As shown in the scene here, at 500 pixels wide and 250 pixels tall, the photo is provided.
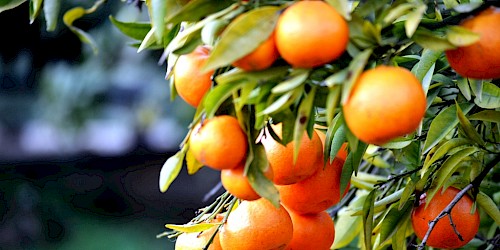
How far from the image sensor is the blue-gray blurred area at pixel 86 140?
217cm

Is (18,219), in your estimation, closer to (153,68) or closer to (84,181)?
(84,181)

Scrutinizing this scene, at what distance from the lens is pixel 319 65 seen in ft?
1.77

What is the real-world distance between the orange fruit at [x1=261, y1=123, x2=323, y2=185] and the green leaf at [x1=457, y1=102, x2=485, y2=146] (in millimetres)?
145

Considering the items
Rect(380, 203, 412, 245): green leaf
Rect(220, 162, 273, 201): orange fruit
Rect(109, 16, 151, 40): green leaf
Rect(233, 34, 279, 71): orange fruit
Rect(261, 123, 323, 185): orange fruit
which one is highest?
Rect(233, 34, 279, 71): orange fruit

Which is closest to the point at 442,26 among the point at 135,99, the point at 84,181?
the point at 135,99

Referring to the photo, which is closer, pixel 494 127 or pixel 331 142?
pixel 331 142

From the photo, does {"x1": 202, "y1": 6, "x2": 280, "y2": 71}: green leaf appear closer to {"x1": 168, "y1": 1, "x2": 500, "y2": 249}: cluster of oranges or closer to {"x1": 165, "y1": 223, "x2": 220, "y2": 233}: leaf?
{"x1": 168, "y1": 1, "x2": 500, "y2": 249}: cluster of oranges

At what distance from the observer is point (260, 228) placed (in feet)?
2.32

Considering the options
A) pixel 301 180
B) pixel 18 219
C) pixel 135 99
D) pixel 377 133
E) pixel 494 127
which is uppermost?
pixel 377 133

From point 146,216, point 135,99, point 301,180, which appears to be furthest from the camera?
point 146,216

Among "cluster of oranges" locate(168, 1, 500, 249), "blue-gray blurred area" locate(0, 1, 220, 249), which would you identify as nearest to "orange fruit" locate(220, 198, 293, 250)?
"cluster of oranges" locate(168, 1, 500, 249)

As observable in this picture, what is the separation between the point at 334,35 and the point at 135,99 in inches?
71.7

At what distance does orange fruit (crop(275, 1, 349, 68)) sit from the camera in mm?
511

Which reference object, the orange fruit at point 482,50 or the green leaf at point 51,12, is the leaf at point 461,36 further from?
the green leaf at point 51,12
